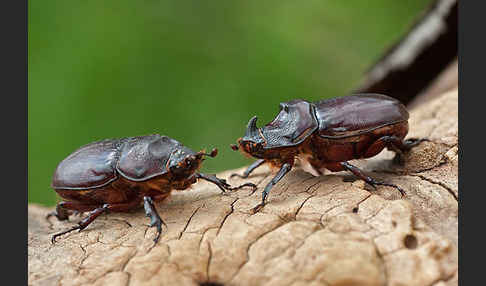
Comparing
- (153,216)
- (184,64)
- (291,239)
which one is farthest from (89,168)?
(184,64)

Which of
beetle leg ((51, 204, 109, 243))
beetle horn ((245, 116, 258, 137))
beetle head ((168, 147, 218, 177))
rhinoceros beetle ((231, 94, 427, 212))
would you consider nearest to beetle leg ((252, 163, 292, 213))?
rhinoceros beetle ((231, 94, 427, 212))

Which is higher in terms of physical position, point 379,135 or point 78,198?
point 379,135

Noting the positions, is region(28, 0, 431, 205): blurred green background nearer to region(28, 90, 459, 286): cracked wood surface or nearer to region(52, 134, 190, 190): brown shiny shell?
region(52, 134, 190, 190): brown shiny shell

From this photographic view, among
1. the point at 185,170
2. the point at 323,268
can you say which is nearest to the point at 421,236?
the point at 323,268

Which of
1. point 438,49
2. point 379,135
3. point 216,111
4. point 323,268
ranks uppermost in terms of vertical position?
point 438,49

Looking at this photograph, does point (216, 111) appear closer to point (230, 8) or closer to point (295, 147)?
point (230, 8)

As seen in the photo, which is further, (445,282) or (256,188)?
(256,188)

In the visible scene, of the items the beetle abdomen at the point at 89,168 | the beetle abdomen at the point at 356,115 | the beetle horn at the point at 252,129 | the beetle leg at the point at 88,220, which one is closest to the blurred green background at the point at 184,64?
the beetle abdomen at the point at 89,168
